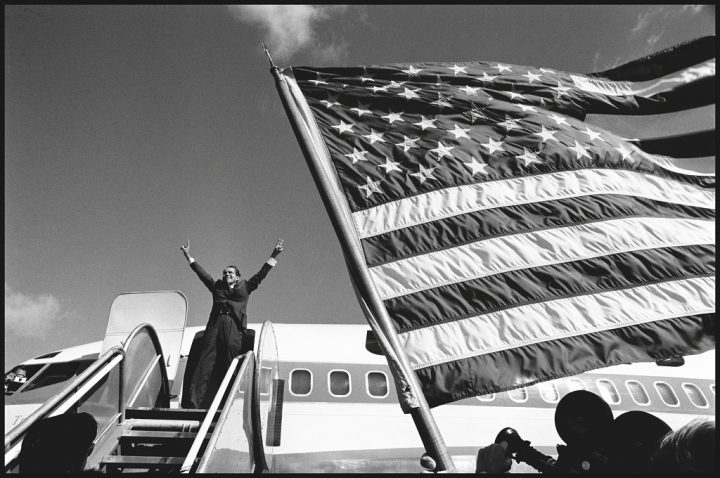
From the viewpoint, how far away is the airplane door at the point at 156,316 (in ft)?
25.0

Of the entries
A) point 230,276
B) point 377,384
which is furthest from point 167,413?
point 377,384

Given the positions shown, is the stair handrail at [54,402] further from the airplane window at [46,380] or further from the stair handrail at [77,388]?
the airplane window at [46,380]

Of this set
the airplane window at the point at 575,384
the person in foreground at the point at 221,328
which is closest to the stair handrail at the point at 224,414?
the person in foreground at the point at 221,328

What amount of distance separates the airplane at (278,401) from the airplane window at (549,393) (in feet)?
0.08

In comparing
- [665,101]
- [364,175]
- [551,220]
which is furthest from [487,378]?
[665,101]

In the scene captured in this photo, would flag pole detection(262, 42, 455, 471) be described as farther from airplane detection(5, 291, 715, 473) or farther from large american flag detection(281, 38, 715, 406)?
airplane detection(5, 291, 715, 473)

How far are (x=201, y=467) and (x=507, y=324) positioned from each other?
2281 millimetres

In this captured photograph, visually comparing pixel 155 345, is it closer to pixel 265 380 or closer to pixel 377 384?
pixel 265 380

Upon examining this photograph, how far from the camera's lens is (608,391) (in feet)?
32.6

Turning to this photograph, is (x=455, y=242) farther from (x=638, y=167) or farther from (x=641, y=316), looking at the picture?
(x=638, y=167)

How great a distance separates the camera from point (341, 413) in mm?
8734

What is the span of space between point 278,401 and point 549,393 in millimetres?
5626

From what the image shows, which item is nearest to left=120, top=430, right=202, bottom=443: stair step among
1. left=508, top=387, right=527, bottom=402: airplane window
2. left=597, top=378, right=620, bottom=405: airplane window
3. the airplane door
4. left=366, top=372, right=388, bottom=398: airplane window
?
the airplane door

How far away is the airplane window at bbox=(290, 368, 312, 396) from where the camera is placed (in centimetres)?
898
